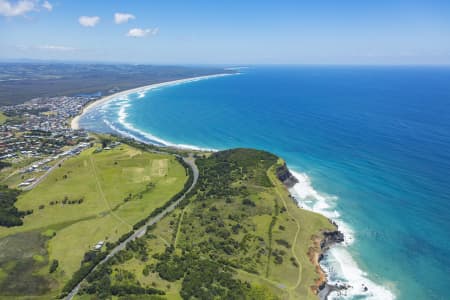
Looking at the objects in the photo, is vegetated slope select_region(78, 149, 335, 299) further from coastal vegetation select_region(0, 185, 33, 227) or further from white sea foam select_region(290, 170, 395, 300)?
coastal vegetation select_region(0, 185, 33, 227)

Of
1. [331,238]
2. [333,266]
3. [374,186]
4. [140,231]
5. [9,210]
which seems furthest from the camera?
[374,186]

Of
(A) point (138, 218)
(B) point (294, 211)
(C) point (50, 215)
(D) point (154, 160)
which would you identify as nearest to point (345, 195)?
(B) point (294, 211)

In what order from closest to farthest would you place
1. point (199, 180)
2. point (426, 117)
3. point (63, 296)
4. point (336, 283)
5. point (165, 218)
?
1. point (63, 296)
2. point (336, 283)
3. point (165, 218)
4. point (199, 180)
5. point (426, 117)

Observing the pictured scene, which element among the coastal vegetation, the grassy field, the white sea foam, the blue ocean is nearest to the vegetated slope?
the white sea foam

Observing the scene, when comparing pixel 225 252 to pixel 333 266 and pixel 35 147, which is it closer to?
pixel 333 266

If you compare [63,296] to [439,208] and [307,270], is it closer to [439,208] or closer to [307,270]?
[307,270]

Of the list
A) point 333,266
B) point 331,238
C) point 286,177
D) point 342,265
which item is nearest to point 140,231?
point 333,266
